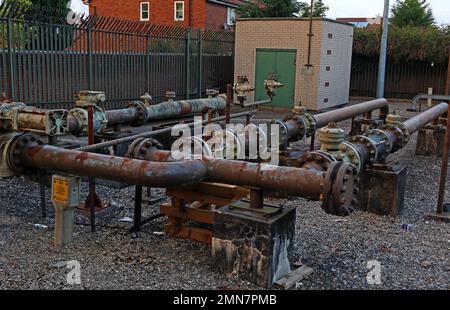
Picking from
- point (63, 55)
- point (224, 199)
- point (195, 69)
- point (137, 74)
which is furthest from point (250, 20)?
point (224, 199)

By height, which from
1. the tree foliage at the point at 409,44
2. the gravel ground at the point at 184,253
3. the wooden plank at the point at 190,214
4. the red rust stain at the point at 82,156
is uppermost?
the tree foliage at the point at 409,44

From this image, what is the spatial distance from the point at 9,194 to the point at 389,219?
14.6 ft

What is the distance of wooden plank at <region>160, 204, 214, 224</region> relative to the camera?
4.68 meters

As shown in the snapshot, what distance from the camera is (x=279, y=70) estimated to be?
16.3 m

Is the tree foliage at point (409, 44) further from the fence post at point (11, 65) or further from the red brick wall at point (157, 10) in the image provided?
the fence post at point (11, 65)

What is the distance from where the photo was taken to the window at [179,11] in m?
28.1

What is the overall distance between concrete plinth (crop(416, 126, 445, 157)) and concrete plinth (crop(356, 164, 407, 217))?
400 centimetres

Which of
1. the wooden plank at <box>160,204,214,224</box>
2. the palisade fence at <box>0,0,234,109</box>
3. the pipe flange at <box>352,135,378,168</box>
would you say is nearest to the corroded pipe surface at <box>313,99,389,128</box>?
the pipe flange at <box>352,135,378,168</box>

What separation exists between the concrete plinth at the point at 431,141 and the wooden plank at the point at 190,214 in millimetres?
6410

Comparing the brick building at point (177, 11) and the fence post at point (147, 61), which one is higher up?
the brick building at point (177, 11)

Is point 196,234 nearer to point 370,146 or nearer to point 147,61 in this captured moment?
point 370,146

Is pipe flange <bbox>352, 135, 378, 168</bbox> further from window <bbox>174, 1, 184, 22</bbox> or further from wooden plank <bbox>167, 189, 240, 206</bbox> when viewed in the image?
window <bbox>174, 1, 184, 22</bbox>

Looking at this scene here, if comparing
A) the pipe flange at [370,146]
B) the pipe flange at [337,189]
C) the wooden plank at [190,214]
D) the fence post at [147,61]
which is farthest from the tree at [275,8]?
the pipe flange at [337,189]

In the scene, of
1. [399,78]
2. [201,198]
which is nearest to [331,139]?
→ [201,198]
